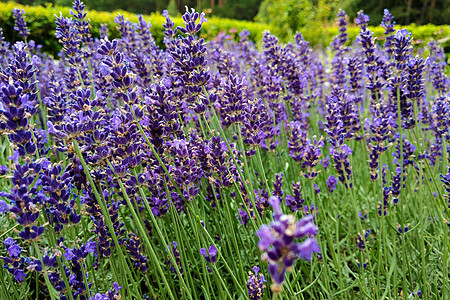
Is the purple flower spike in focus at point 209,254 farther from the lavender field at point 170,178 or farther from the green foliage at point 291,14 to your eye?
the green foliage at point 291,14

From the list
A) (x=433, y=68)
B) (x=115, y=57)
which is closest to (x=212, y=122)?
(x=115, y=57)

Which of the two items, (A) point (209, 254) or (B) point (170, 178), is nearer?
(B) point (170, 178)

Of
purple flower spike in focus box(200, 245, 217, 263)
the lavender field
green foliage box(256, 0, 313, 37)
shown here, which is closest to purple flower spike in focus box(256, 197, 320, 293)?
the lavender field

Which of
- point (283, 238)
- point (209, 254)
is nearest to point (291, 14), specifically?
point (209, 254)

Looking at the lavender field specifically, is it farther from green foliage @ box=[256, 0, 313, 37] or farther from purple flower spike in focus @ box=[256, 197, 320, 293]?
green foliage @ box=[256, 0, 313, 37]

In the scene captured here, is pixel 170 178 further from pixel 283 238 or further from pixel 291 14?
pixel 291 14

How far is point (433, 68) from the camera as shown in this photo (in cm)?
365

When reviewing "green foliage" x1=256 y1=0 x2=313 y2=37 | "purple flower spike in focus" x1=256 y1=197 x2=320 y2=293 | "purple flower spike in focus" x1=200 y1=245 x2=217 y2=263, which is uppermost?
"green foliage" x1=256 y1=0 x2=313 y2=37

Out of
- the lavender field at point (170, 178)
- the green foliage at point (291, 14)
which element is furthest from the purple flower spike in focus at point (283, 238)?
the green foliage at point (291, 14)

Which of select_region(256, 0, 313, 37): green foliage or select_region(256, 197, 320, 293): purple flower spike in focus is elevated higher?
select_region(256, 0, 313, 37): green foliage

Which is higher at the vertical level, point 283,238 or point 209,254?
point 283,238

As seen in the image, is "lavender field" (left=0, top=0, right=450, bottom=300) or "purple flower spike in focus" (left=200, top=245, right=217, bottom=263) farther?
"purple flower spike in focus" (left=200, top=245, right=217, bottom=263)

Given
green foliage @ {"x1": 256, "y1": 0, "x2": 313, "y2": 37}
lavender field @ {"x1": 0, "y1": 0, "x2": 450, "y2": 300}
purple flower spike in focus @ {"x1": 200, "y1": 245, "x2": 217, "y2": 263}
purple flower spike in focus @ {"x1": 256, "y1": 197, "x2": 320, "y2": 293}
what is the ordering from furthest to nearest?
green foliage @ {"x1": 256, "y1": 0, "x2": 313, "y2": 37}
purple flower spike in focus @ {"x1": 200, "y1": 245, "x2": 217, "y2": 263}
lavender field @ {"x1": 0, "y1": 0, "x2": 450, "y2": 300}
purple flower spike in focus @ {"x1": 256, "y1": 197, "x2": 320, "y2": 293}

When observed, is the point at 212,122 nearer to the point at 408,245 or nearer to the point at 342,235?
the point at 342,235
